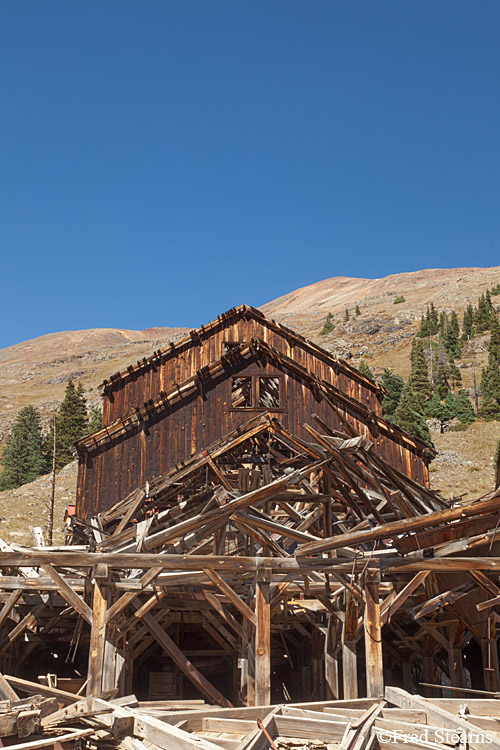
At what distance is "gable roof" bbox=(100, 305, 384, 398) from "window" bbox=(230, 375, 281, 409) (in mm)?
2087

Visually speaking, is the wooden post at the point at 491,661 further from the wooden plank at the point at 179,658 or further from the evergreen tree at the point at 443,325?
the evergreen tree at the point at 443,325

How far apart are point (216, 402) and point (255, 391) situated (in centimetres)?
156

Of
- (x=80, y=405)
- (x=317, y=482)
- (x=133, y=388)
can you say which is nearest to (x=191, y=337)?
(x=133, y=388)

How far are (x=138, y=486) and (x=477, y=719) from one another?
14340 millimetres

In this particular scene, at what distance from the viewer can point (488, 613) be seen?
45.3 ft

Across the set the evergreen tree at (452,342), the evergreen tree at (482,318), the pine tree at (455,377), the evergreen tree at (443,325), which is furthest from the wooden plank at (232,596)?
the evergreen tree at (482,318)

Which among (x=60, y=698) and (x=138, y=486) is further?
(x=138, y=486)

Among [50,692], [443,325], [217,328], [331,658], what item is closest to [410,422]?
[217,328]

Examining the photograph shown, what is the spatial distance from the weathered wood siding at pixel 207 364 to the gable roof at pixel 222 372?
1.21 m

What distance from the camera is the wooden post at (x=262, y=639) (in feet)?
39.6

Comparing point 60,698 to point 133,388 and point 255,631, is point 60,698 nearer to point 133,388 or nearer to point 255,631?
point 255,631

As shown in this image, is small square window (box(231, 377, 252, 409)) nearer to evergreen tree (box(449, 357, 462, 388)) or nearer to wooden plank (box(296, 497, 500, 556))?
wooden plank (box(296, 497, 500, 556))

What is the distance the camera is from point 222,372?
2405 cm

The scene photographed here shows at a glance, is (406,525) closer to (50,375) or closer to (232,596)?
(232,596)
